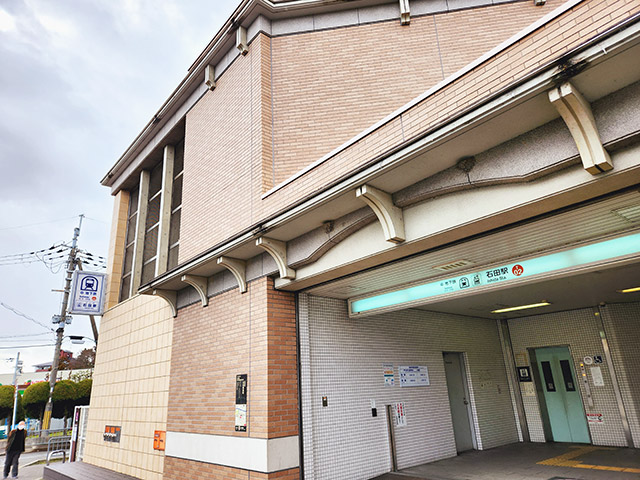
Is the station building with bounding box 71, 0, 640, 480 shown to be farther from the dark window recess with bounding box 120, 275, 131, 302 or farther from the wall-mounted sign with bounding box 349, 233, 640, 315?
the dark window recess with bounding box 120, 275, 131, 302

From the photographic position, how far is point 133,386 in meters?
10.6

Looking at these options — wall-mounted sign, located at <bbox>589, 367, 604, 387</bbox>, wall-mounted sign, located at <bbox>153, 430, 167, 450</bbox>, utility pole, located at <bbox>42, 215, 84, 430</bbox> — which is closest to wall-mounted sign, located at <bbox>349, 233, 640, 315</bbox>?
wall-mounted sign, located at <bbox>153, 430, 167, 450</bbox>

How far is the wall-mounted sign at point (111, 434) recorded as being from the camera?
35.8 feet

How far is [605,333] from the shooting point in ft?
30.8

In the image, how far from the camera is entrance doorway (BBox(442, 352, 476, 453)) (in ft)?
29.9

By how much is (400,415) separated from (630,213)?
521cm

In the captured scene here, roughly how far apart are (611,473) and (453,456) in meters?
2.78

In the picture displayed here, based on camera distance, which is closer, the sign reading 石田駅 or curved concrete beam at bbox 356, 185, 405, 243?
curved concrete beam at bbox 356, 185, 405, 243

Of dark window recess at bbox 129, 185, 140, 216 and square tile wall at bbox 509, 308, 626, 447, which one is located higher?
dark window recess at bbox 129, 185, 140, 216

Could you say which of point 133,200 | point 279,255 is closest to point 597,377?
point 279,255

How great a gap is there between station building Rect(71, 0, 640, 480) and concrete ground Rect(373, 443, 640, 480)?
15.2 inches

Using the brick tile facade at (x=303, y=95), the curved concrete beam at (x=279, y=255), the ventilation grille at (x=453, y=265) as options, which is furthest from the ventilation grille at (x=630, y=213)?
the brick tile facade at (x=303, y=95)

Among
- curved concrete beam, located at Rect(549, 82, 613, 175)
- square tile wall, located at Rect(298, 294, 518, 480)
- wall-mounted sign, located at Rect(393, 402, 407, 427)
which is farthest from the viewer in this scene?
wall-mounted sign, located at Rect(393, 402, 407, 427)

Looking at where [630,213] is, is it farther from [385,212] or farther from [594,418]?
[594,418]
